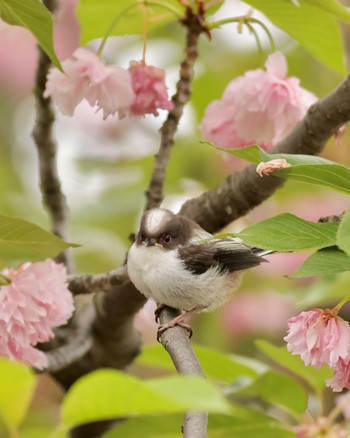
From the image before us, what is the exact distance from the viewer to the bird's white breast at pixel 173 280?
1.62 meters

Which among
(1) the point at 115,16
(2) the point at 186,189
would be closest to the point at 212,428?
(1) the point at 115,16

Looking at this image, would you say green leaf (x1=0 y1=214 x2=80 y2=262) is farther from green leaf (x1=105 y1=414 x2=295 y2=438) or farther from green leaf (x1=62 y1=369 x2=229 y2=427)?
green leaf (x1=62 y1=369 x2=229 y2=427)

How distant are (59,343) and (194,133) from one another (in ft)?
4.51

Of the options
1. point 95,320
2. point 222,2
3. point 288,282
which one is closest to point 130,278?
point 95,320

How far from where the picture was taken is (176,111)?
173 cm

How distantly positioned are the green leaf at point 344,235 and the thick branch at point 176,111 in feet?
2.62

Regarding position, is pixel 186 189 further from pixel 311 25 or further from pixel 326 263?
pixel 326 263

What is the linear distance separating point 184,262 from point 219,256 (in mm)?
81

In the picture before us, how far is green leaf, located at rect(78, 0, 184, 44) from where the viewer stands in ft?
5.90

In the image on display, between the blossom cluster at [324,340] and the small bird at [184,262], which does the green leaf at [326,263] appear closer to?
the blossom cluster at [324,340]

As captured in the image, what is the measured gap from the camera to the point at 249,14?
1743mm

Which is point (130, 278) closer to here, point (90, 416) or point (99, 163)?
point (90, 416)

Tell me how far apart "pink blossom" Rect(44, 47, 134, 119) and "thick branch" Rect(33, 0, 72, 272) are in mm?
194

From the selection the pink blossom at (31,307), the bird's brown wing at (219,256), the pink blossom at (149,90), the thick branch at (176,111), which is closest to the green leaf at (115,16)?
the thick branch at (176,111)
